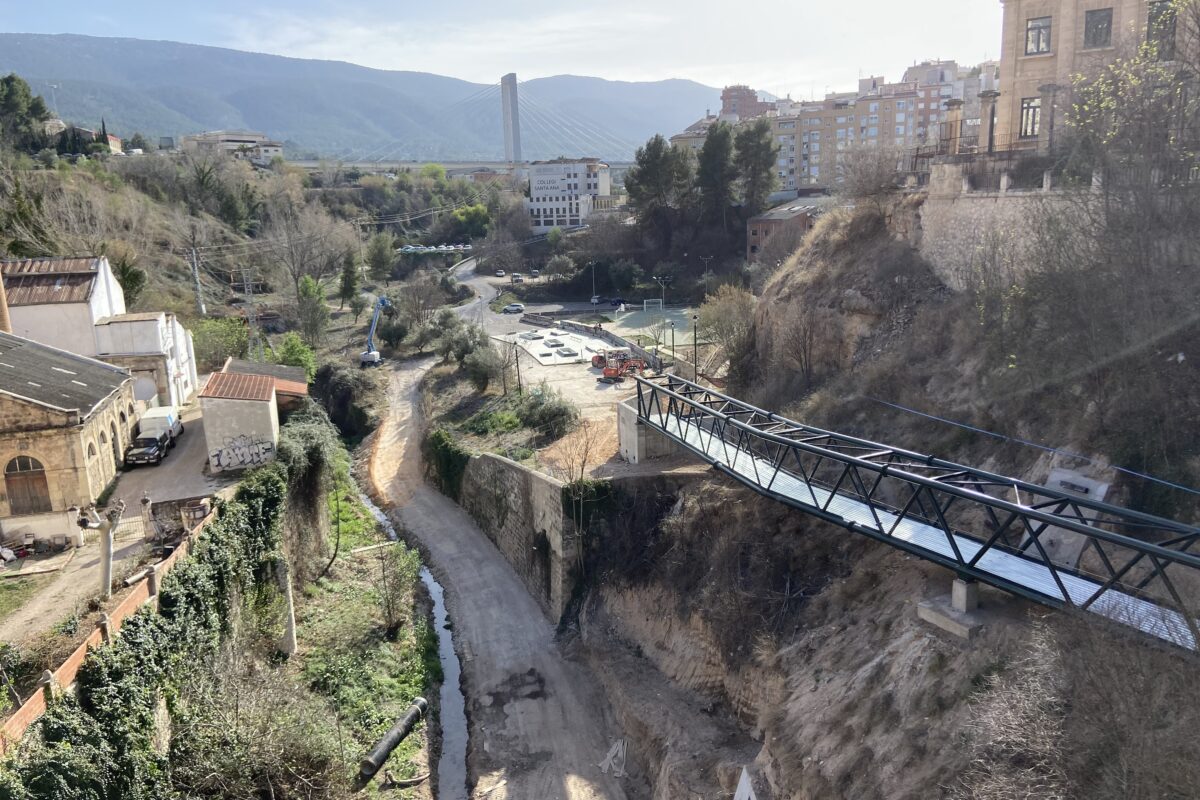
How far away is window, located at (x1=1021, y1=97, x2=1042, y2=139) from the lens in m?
27.1

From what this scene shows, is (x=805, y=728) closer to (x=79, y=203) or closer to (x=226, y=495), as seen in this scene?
(x=226, y=495)

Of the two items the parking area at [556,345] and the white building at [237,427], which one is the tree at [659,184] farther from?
the white building at [237,427]

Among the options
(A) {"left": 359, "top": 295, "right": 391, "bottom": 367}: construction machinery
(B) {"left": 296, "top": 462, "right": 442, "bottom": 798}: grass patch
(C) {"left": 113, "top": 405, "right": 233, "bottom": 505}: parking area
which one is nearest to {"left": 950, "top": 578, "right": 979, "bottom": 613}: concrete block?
(B) {"left": 296, "top": 462, "right": 442, "bottom": 798}: grass patch

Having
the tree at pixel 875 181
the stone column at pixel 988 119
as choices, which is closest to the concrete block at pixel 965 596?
the tree at pixel 875 181

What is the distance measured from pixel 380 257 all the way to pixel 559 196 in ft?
97.7

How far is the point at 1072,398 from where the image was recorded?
1617 centimetres

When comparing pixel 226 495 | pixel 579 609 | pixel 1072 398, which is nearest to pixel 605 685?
pixel 579 609

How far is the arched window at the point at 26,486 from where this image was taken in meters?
18.0

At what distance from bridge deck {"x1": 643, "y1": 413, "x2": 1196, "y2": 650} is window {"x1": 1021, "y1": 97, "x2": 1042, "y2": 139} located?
662 inches

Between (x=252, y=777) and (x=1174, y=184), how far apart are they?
69.5 ft

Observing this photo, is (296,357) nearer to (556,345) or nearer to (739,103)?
(556,345)

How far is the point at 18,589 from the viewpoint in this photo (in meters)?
16.0

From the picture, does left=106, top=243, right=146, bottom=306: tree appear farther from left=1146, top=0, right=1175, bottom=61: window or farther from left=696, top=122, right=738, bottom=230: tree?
left=696, top=122, right=738, bottom=230: tree

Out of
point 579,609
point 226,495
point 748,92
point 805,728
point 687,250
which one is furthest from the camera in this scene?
point 748,92
